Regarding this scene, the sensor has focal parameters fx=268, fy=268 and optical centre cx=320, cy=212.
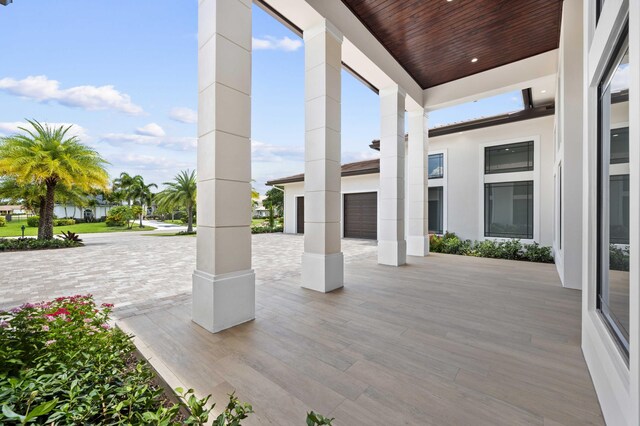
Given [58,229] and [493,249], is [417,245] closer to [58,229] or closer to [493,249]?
[493,249]

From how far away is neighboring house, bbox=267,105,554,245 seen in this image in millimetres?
8523

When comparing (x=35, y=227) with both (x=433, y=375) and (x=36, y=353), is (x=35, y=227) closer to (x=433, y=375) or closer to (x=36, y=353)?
(x=36, y=353)

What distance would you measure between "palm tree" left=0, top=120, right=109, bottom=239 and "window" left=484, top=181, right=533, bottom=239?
16.7 m

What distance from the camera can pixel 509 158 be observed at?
920cm

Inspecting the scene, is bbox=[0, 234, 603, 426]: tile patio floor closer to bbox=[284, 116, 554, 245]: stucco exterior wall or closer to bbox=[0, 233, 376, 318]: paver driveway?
bbox=[0, 233, 376, 318]: paver driveway

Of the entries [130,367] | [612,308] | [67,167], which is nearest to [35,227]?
[67,167]

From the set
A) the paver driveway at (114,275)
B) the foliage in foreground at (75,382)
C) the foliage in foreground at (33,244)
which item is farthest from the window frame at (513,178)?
the foliage in foreground at (33,244)

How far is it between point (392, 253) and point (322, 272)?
9.04ft

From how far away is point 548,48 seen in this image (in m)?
6.14

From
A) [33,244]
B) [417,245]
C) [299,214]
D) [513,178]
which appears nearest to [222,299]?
[417,245]

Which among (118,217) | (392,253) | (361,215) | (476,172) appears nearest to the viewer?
(392,253)

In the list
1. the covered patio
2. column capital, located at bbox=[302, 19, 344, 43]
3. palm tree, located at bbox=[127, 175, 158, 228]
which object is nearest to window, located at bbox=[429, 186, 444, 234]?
the covered patio

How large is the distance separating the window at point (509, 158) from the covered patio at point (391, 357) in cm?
597

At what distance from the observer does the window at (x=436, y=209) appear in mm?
10672
